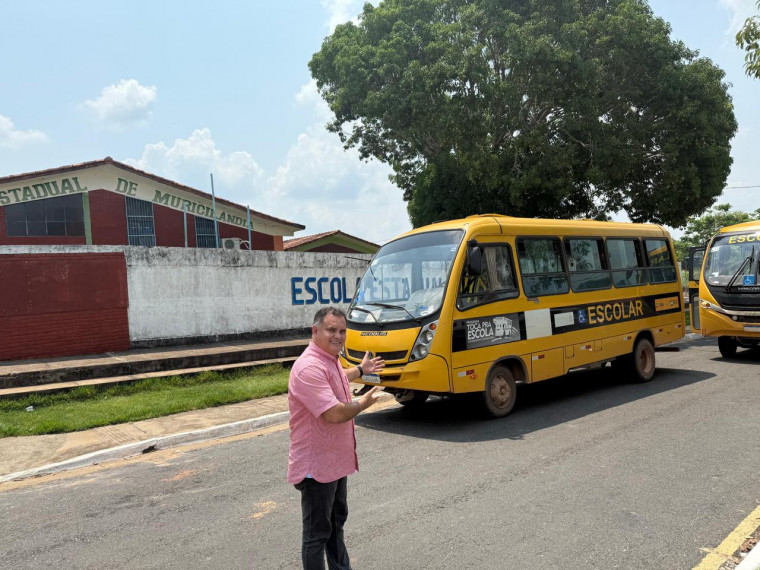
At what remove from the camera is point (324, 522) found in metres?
3.27

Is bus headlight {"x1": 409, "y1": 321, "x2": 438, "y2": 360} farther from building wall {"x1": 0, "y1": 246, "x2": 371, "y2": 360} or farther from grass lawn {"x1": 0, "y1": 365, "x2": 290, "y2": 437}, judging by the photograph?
building wall {"x1": 0, "y1": 246, "x2": 371, "y2": 360}

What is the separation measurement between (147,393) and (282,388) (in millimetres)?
2206

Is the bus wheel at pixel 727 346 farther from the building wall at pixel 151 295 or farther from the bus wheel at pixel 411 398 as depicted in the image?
the building wall at pixel 151 295

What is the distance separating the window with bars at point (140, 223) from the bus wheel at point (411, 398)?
16641 millimetres

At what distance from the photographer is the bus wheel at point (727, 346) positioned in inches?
484

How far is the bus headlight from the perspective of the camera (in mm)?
7234

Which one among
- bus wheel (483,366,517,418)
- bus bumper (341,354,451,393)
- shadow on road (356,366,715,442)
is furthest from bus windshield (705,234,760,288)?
bus bumper (341,354,451,393)

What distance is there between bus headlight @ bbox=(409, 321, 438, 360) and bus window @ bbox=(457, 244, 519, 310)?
47 cm

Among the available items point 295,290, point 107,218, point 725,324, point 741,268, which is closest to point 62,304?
point 295,290

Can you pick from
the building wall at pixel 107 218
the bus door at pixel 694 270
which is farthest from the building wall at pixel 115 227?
the bus door at pixel 694 270

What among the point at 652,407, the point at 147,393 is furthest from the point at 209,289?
the point at 652,407

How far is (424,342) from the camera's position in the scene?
7.27m

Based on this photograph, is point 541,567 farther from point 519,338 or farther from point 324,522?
point 519,338

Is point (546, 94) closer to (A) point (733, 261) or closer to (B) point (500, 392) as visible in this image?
(A) point (733, 261)
